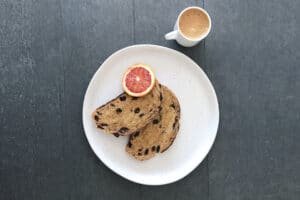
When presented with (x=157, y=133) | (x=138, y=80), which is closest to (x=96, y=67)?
(x=138, y=80)

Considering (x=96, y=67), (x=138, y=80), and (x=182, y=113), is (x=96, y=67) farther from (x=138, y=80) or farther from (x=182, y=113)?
(x=182, y=113)

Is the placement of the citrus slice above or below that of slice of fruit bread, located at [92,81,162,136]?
above

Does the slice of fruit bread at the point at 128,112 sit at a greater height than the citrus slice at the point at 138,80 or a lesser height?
lesser

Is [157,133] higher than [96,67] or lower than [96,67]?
lower
